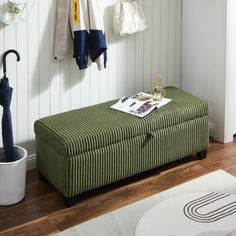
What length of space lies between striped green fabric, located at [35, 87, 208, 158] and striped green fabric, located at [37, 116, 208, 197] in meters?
0.03

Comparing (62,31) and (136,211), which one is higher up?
(62,31)

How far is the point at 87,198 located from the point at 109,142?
364 millimetres

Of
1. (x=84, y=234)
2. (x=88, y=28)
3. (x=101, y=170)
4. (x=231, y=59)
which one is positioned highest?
(x=88, y=28)

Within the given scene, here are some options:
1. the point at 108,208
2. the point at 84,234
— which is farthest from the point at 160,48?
the point at 84,234

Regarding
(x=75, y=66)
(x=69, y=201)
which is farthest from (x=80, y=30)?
(x=69, y=201)

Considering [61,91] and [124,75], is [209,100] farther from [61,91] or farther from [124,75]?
[61,91]

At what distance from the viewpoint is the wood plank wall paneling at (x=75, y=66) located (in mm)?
3182

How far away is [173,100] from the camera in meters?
3.46

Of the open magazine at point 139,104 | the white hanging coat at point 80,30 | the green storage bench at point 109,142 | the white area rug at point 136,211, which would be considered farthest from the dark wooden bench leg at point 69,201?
the white hanging coat at point 80,30

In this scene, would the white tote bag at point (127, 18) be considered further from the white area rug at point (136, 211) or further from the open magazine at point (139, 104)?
the white area rug at point (136, 211)

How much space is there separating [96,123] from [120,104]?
0.36m

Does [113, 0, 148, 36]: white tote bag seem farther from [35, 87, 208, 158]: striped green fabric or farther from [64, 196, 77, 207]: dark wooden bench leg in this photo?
[64, 196, 77, 207]: dark wooden bench leg

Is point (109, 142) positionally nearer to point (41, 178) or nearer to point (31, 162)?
point (41, 178)

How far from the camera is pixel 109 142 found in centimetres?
302
